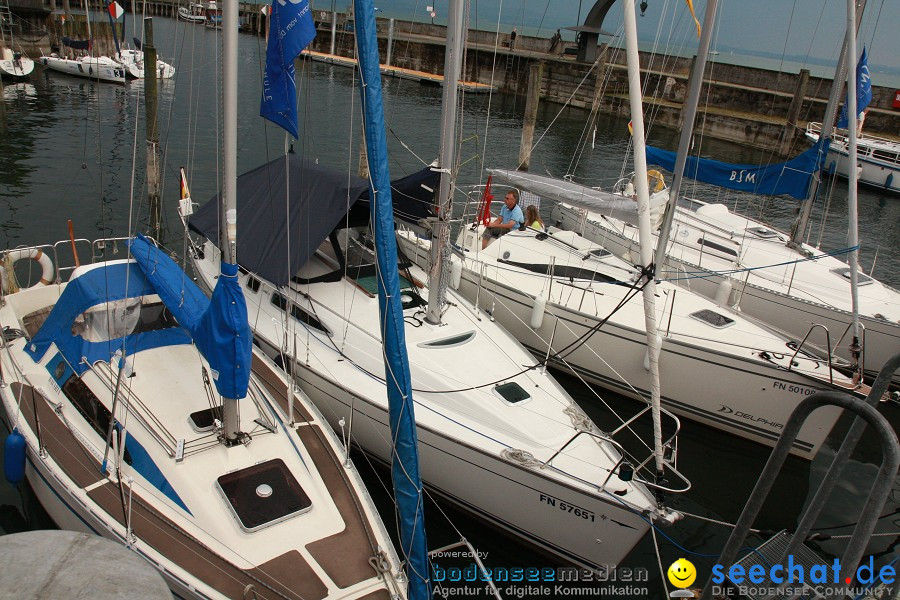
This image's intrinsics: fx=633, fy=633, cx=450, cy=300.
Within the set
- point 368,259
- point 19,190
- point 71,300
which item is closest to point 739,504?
point 368,259

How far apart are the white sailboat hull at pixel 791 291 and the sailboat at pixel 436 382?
4602 millimetres

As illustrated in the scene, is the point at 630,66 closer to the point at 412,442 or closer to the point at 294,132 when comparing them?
the point at 294,132

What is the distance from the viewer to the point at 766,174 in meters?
13.5

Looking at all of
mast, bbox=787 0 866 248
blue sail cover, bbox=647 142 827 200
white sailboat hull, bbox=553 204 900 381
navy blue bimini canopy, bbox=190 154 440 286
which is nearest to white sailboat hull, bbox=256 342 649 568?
navy blue bimini canopy, bbox=190 154 440 286

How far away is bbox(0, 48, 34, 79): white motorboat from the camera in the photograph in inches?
1172

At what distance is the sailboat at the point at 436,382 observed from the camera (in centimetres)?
683

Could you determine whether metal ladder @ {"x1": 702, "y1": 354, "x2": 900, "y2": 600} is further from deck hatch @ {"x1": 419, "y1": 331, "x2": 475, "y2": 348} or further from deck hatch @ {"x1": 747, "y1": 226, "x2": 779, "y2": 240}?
deck hatch @ {"x1": 747, "y1": 226, "x2": 779, "y2": 240}

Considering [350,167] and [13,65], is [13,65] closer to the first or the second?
[13,65]

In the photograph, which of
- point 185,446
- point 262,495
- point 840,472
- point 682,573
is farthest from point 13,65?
point 840,472

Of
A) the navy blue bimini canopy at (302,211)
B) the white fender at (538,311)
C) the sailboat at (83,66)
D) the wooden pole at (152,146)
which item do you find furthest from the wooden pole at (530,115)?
the sailboat at (83,66)

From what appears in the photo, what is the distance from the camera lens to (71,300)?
7.20m

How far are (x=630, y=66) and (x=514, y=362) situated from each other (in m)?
4.20

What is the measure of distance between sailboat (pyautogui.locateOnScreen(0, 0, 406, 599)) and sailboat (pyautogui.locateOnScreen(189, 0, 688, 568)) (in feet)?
2.75

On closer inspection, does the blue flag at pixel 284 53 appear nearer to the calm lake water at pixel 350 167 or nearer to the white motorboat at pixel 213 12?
the calm lake water at pixel 350 167
